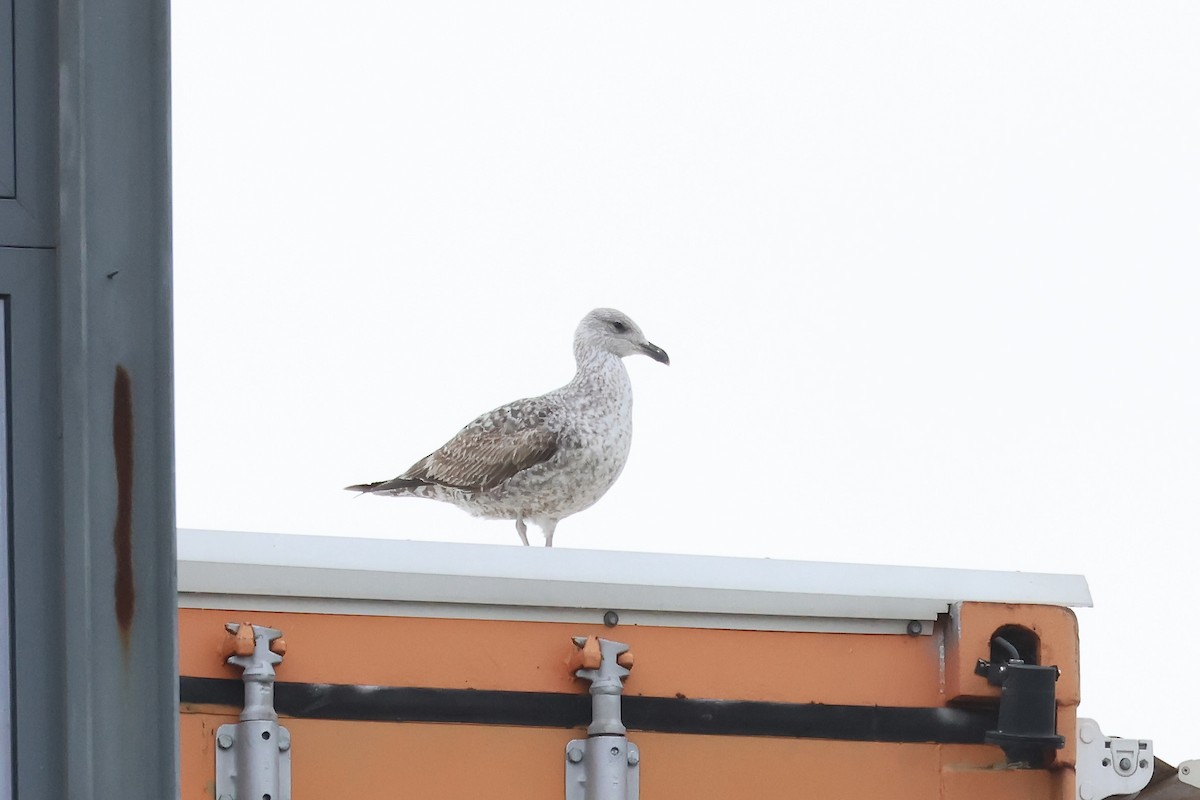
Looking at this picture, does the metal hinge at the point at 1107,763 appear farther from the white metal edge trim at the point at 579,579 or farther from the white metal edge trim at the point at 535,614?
the white metal edge trim at the point at 535,614

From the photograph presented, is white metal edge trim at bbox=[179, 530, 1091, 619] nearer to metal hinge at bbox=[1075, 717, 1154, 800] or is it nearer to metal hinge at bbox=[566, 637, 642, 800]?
metal hinge at bbox=[566, 637, 642, 800]

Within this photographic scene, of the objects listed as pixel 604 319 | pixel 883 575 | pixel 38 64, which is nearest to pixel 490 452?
pixel 604 319

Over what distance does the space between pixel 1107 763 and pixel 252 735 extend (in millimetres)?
2204

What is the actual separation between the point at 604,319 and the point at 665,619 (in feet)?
13.8

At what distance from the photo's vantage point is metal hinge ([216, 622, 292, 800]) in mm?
4227

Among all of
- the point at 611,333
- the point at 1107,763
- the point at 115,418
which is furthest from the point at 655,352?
the point at 115,418

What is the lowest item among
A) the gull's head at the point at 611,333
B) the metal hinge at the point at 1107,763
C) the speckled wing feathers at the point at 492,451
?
the metal hinge at the point at 1107,763

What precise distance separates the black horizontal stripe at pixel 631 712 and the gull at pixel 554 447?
3671mm

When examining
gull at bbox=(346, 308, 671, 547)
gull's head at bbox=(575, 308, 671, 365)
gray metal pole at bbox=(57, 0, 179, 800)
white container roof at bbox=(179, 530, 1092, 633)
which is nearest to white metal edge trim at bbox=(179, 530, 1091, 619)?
white container roof at bbox=(179, 530, 1092, 633)

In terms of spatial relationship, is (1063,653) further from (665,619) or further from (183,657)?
(183,657)

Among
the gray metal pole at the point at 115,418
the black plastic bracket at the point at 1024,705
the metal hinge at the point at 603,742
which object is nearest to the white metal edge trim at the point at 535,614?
the metal hinge at the point at 603,742

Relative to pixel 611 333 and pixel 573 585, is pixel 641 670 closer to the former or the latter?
pixel 573 585

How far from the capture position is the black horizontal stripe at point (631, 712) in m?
4.38

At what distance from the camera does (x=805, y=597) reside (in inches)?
189
